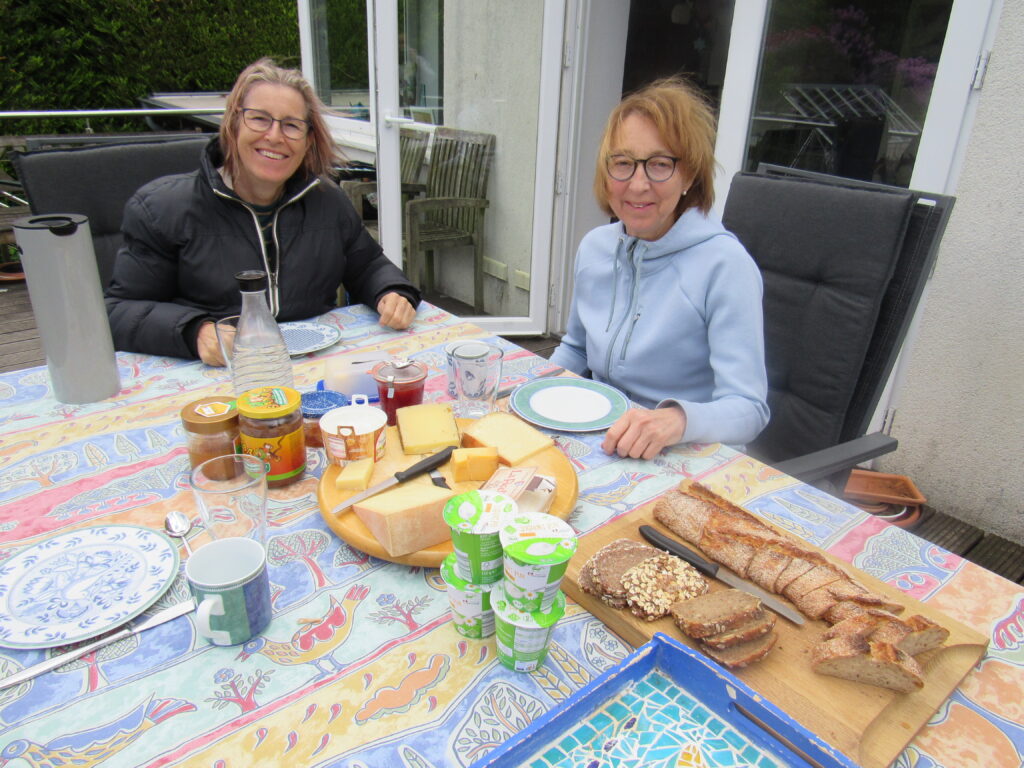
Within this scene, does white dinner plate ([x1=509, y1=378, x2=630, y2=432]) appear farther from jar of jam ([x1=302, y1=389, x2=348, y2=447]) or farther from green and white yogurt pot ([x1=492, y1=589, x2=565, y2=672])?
green and white yogurt pot ([x1=492, y1=589, x2=565, y2=672])

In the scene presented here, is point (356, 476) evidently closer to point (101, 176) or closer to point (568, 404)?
point (568, 404)

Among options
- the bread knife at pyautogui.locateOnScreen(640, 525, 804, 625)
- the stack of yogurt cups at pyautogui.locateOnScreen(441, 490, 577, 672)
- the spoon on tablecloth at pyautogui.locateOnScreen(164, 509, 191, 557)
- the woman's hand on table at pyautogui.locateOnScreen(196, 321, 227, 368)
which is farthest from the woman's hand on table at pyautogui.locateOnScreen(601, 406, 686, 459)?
the woman's hand on table at pyautogui.locateOnScreen(196, 321, 227, 368)

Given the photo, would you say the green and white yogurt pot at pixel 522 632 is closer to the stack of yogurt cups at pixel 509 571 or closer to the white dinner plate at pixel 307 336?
the stack of yogurt cups at pixel 509 571

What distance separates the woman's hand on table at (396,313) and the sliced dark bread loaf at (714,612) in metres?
1.19

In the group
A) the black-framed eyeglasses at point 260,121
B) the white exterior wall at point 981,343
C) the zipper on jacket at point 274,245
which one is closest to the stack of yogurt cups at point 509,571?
the zipper on jacket at point 274,245

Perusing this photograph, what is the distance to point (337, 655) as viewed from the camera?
77 centimetres

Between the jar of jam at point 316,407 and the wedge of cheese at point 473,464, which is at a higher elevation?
the wedge of cheese at point 473,464

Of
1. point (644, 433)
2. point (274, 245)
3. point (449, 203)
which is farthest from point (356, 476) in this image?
point (449, 203)

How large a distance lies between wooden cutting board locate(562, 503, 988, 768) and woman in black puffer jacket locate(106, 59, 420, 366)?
1.19 meters

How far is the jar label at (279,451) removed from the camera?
1.04 meters

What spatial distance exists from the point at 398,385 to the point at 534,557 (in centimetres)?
64

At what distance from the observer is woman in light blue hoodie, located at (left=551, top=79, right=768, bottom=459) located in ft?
4.60

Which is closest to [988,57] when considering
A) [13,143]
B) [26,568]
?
[26,568]

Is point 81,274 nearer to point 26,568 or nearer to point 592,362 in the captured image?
point 26,568
